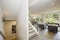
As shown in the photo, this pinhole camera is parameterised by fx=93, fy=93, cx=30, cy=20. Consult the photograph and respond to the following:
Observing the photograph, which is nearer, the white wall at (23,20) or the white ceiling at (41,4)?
the white wall at (23,20)

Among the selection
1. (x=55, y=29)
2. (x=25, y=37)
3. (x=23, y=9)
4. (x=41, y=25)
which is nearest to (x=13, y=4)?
(x=23, y=9)

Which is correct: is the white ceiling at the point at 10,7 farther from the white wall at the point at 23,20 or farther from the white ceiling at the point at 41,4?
the white ceiling at the point at 41,4

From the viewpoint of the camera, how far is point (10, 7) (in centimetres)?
444

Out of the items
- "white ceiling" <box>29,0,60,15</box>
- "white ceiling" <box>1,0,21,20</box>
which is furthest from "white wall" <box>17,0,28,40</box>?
"white ceiling" <box>29,0,60,15</box>

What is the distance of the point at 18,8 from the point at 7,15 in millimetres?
816

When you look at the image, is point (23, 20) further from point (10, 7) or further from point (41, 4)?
point (41, 4)

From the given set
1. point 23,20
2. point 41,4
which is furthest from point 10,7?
point 41,4

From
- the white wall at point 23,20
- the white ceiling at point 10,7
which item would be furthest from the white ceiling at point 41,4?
the white wall at point 23,20

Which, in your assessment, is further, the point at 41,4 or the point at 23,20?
the point at 41,4

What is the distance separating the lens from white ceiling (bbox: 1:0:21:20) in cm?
425

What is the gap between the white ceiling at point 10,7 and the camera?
425 centimetres

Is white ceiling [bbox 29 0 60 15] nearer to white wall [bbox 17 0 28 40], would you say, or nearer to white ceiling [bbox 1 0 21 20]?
white ceiling [bbox 1 0 21 20]

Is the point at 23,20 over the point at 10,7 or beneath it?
beneath

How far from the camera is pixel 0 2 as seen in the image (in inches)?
165
